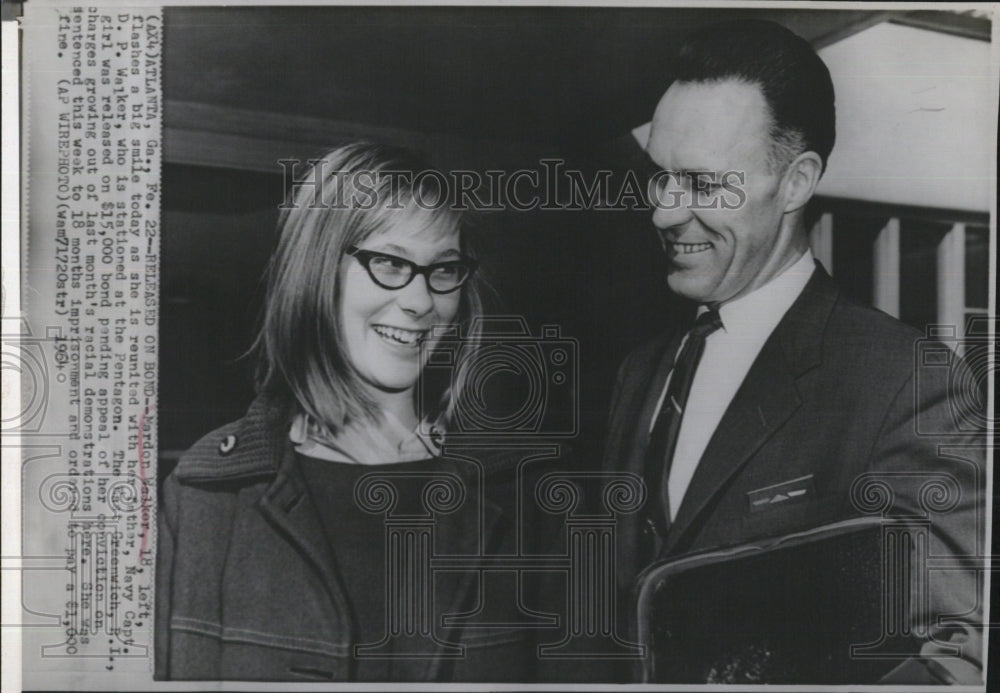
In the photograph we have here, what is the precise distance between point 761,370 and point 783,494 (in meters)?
0.43

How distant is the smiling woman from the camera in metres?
3.12

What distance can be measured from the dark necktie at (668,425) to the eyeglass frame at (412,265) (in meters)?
0.80

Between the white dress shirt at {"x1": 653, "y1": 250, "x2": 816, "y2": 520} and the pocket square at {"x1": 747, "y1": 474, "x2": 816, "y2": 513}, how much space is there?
0.78ft

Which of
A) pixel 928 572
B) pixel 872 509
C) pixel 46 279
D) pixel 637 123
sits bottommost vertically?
pixel 928 572

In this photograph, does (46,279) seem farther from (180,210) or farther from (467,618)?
(467,618)

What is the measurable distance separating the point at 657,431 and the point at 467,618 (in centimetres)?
93

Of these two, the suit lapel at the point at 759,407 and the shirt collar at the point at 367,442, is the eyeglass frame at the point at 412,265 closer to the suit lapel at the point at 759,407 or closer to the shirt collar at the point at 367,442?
the shirt collar at the point at 367,442

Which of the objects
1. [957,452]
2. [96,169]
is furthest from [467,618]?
[96,169]

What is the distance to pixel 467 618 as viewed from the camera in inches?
124

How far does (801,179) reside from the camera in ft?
10.3

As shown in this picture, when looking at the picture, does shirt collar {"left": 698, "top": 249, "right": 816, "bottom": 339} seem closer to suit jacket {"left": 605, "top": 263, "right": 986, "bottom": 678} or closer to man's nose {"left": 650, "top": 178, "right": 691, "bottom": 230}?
suit jacket {"left": 605, "top": 263, "right": 986, "bottom": 678}
